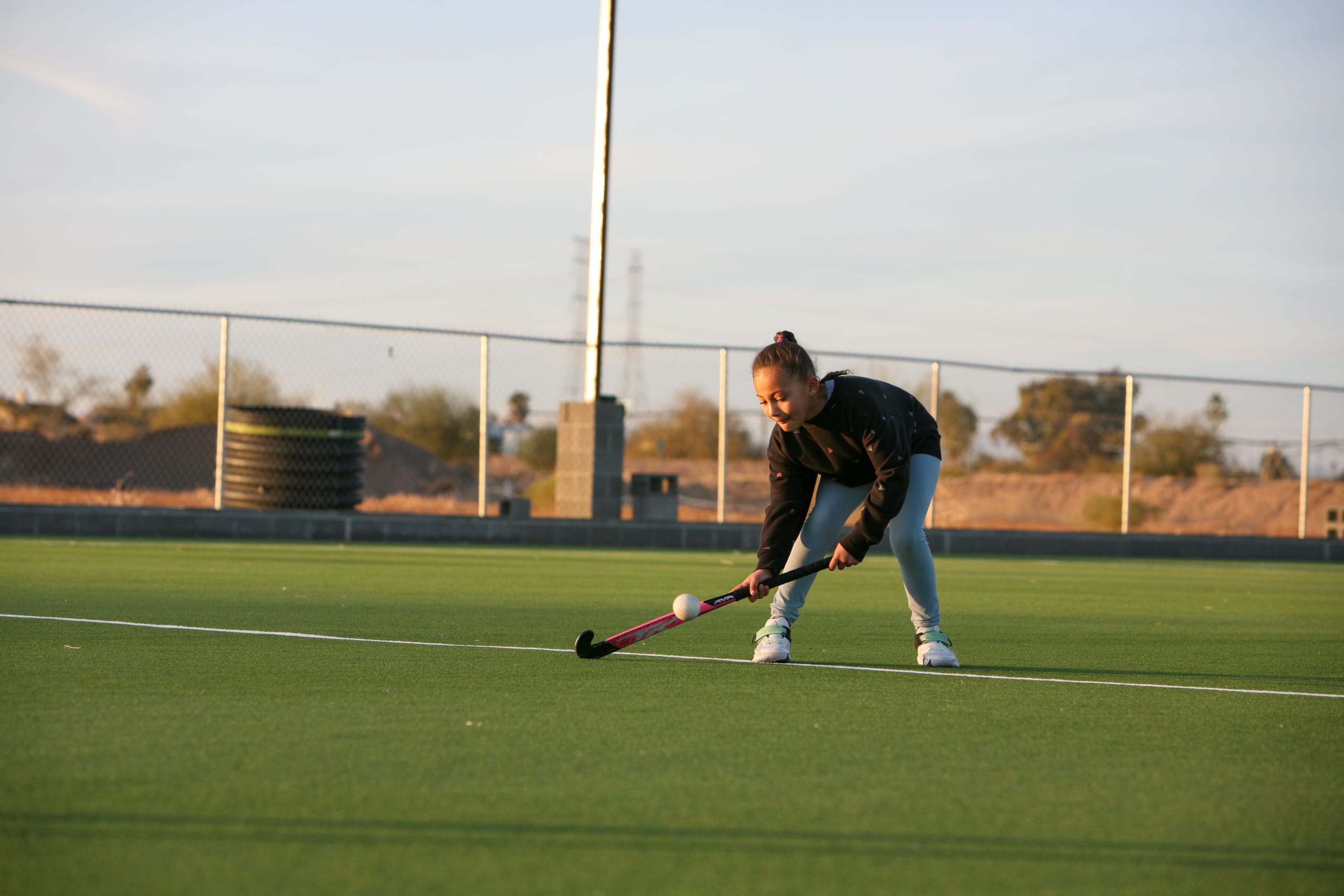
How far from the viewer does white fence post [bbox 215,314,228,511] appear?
13133 mm

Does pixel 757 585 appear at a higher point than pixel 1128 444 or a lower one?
lower

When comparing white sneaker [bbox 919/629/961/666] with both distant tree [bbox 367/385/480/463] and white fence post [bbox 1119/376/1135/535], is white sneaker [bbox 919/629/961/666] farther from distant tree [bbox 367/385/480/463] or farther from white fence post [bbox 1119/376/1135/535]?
white fence post [bbox 1119/376/1135/535]

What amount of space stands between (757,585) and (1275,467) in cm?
1472

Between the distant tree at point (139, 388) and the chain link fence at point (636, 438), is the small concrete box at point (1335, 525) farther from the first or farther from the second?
→ the distant tree at point (139, 388)

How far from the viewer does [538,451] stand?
21.9 meters

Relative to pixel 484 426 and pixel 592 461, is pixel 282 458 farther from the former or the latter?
pixel 592 461

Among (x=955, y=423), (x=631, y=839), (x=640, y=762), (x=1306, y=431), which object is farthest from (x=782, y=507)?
(x=1306, y=431)

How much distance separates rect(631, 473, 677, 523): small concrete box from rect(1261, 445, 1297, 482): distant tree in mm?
8202

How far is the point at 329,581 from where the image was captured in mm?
8289

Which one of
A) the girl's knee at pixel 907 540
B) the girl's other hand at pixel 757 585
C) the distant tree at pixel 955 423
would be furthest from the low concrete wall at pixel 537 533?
the girl's other hand at pixel 757 585

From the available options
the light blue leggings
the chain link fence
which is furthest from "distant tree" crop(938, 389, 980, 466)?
the light blue leggings

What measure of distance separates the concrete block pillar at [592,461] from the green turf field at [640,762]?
875 centimetres

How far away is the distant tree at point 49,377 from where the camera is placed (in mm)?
12852

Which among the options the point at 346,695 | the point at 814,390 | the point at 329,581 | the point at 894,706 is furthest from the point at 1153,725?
the point at 329,581
